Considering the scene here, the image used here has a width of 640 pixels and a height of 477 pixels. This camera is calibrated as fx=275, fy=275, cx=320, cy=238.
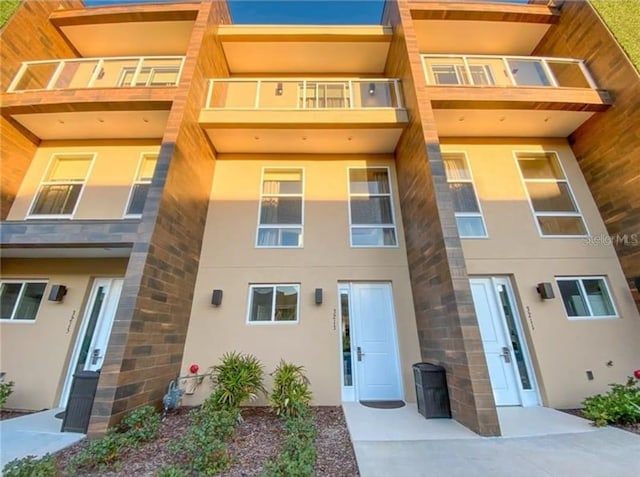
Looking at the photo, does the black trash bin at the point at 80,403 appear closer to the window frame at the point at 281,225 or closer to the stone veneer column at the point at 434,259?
the window frame at the point at 281,225

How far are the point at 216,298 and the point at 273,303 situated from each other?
Result: 1.16 metres

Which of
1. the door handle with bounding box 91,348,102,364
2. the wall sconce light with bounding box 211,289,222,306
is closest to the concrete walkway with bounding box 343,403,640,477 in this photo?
the wall sconce light with bounding box 211,289,222,306

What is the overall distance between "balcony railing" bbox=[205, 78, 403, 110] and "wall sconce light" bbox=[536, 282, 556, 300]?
488cm

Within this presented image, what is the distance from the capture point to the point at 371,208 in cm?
663

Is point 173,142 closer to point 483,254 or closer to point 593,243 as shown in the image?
point 483,254

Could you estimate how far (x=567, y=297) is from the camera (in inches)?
215

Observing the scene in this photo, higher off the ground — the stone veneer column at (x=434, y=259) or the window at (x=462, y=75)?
the window at (x=462, y=75)

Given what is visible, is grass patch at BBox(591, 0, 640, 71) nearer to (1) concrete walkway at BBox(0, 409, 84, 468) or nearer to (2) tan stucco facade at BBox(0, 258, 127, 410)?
(2) tan stucco facade at BBox(0, 258, 127, 410)

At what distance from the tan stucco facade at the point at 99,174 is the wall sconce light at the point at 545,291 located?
8.87 metres

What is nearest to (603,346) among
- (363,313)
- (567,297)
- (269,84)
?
(567,297)

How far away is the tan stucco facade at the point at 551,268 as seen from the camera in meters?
4.97

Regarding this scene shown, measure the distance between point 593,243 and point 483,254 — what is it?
92.4 inches

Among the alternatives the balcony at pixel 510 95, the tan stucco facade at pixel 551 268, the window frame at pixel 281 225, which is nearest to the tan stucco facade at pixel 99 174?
the window frame at pixel 281 225

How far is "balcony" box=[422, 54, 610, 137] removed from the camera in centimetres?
581
